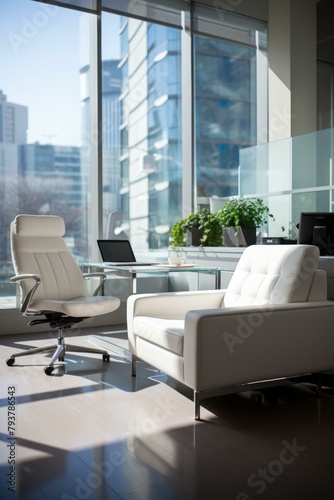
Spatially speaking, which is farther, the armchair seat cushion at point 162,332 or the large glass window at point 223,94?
the large glass window at point 223,94

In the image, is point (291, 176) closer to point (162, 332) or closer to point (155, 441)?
point (162, 332)

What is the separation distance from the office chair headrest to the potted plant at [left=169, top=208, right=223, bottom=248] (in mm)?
1262

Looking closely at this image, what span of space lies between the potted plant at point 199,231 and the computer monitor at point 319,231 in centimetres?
117

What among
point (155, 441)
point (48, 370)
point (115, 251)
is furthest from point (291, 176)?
point (155, 441)

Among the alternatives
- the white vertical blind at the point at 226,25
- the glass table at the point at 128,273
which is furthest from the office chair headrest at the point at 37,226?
the white vertical blind at the point at 226,25

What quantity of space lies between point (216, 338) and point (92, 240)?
3261 mm

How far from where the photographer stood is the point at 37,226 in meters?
4.21

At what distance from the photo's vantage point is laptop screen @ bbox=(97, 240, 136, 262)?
4648 millimetres

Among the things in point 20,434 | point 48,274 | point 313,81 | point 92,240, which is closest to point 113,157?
point 92,240

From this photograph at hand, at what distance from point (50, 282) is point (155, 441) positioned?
2.07m

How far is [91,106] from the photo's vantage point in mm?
5598

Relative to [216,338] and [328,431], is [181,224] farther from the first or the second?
[328,431]

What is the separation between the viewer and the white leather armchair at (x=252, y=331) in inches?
104

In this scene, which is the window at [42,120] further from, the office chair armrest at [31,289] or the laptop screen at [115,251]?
the office chair armrest at [31,289]
